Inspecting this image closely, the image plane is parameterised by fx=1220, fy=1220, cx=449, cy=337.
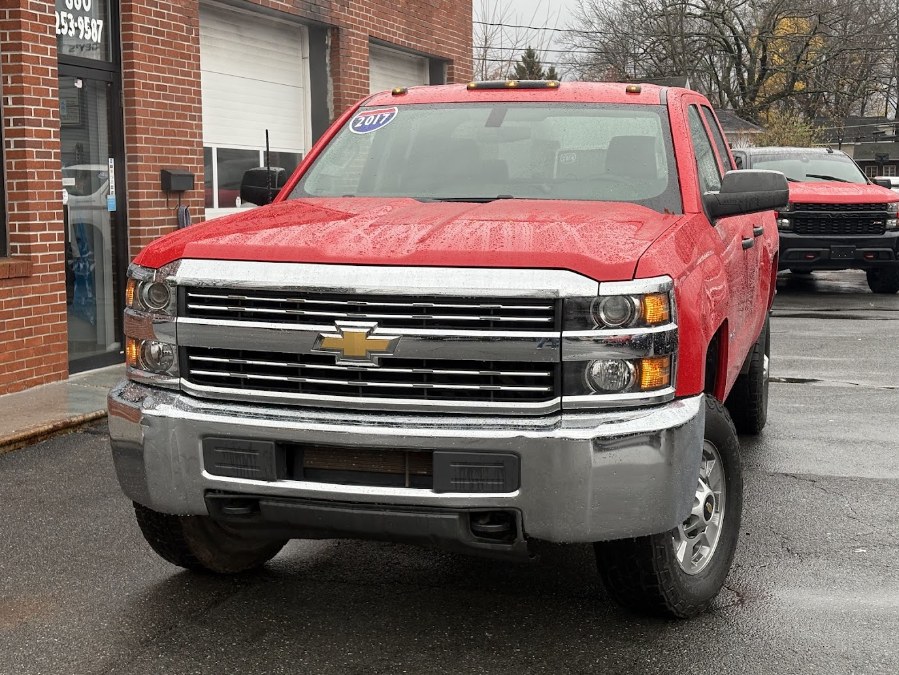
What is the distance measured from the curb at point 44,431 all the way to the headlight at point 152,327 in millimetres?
3543

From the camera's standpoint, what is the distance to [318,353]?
383 cm

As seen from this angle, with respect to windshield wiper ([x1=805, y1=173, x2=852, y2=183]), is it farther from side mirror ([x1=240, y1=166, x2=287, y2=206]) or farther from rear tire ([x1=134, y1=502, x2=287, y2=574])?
rear tire ([x1=134, y1=502, x2=287, y2=574])

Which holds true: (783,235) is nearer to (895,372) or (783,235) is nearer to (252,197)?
(895,372)

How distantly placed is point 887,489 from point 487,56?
45.9m

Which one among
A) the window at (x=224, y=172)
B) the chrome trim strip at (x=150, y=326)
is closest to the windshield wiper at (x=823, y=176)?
the window at (x=224, y=172)

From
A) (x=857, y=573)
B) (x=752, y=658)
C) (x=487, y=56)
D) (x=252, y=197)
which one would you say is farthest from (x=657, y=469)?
(x=487, y=56)

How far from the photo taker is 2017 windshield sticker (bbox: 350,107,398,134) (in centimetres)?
561

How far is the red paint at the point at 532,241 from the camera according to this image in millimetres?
3758

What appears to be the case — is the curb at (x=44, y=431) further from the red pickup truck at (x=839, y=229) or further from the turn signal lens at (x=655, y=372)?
the red pickup truck at (x=839, y=229)

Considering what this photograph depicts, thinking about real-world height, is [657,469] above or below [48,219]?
below

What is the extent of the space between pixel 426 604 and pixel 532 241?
1496 mm

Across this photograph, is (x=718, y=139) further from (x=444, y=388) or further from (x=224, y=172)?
(x=224, y=172)

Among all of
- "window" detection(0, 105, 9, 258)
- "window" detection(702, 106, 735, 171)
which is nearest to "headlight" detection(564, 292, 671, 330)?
"window" detection(702, 106, 735, 171)

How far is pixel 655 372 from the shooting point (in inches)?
148
